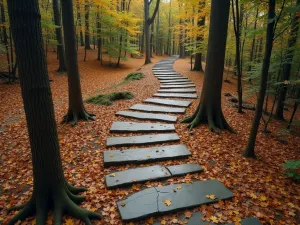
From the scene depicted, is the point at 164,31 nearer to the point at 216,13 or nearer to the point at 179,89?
the point at 179,89

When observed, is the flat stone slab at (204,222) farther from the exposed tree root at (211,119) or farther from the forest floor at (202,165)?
the exposed tree root at (211,119)

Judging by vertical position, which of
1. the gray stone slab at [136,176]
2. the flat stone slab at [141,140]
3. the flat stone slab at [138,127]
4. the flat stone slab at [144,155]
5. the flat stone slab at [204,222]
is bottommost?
the flat stone slab at [204,222]

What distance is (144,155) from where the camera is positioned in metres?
4.10

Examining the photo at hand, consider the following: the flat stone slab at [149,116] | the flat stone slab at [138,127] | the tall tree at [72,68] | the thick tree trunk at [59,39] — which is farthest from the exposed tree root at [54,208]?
the thick tree trunk at [59,39]

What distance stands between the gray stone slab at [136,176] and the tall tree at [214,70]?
2260mm

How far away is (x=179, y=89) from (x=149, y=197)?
7.38 metres

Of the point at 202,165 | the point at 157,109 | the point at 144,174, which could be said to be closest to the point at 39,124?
the point at 144,174

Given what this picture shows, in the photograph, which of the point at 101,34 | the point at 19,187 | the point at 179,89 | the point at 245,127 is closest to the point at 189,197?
the point at 19,187

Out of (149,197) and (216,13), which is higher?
(216,13)

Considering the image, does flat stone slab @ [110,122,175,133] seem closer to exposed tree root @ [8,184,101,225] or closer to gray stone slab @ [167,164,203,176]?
gray stone slab @ [167,164,203,176]

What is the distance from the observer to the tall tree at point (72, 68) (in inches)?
213

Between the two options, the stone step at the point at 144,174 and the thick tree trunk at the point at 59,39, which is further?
the thick tree trunk at the point at 59,39

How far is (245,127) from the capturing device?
6.01 m

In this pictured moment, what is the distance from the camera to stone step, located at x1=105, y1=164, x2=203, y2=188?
3322 millimetres
